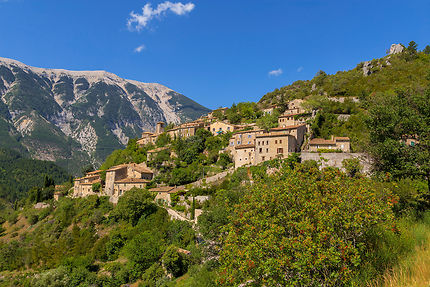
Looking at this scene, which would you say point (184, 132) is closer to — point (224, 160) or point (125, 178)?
point (125, 178)

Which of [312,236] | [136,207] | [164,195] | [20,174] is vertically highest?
[312,236]

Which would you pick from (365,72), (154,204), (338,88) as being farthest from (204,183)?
(365,72)

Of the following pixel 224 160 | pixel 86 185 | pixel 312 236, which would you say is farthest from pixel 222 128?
pixel 312 236

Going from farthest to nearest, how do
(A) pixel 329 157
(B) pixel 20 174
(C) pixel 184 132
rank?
1. (B) pixel 20 174
2. (C) pixel 184 132
3. (A) pixel 329 157

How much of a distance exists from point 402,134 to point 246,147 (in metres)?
32.1

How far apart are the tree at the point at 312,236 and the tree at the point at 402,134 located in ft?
11.9

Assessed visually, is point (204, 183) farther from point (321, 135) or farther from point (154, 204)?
point (321, 135)

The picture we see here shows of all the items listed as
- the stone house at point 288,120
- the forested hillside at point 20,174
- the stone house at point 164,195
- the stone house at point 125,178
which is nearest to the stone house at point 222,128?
the stone house at point 288,120

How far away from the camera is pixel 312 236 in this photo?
8977 millimetres

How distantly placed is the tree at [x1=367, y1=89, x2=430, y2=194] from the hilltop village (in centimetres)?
2191

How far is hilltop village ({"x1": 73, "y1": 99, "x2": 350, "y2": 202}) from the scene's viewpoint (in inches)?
1639

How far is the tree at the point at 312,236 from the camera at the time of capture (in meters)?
7.65

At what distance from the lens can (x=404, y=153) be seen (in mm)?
13266

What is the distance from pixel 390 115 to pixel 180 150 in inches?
1803
